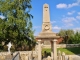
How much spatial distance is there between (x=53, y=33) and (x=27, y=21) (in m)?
7.79

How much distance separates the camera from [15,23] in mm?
26312

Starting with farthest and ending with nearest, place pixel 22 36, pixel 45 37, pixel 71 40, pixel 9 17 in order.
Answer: pixel 71 40 → pixel 22 36 → pixel 9 17 → pixel 45 37

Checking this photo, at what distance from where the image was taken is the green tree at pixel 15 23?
25.8 metres

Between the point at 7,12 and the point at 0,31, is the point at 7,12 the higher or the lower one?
the higher one

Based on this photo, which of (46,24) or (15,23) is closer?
(46,24)

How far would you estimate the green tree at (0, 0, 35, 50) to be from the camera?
25.8m

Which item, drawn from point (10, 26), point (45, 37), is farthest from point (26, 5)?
point (45, 37)

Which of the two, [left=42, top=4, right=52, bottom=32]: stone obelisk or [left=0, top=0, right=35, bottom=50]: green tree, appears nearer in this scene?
[left=42, top=4, right=52, bottom=32]: stone obelisk

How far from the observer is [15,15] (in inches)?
1056

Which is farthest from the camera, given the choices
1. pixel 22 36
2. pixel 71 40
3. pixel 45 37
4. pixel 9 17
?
pixel 71 40

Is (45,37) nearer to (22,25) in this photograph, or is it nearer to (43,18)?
(43,18)

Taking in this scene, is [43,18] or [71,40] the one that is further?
[71,40]

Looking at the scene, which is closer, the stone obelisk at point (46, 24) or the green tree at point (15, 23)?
the stone obelisk at point (46, 24)

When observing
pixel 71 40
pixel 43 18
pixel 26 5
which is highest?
pixel 26 5
